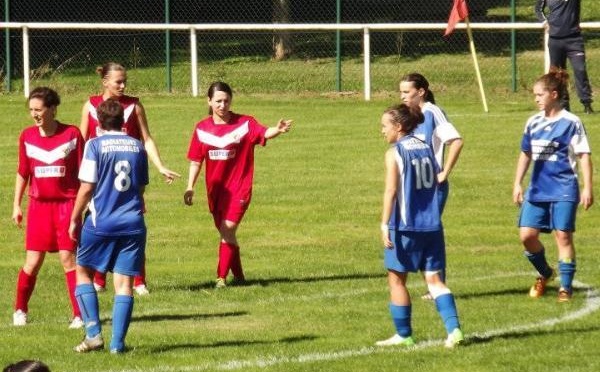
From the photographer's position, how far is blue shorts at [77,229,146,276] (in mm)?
10305

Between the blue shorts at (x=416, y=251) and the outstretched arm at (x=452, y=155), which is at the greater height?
the outstretched arm at (x=452, y=155)

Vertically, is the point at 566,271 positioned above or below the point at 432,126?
below

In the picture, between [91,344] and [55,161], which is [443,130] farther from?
[91,344]

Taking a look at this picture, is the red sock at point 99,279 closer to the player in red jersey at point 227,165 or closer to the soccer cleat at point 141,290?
the soccer cleat at point 141,290

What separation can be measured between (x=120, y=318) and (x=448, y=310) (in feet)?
7.03

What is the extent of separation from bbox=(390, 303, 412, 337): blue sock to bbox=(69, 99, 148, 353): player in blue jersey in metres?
1.72

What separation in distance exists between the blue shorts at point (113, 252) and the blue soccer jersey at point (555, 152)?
3477 mm

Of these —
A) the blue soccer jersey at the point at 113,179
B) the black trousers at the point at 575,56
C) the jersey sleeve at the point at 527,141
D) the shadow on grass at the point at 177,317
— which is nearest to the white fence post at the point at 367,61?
the black trousers at the point at 575,56

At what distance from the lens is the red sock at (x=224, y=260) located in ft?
44.2

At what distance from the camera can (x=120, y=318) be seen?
1025cm

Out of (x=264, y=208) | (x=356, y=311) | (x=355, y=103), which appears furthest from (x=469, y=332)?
(x=355, y=103)

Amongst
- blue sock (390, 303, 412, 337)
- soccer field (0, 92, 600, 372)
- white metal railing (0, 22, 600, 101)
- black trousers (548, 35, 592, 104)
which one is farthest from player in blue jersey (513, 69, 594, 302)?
white metal railing (0, 22, 600, 101)

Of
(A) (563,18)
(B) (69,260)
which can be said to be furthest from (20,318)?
(A) (563,18)

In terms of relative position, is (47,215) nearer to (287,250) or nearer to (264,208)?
(287,250)
